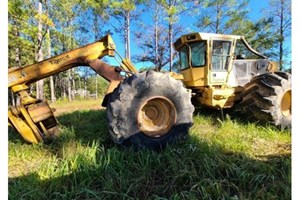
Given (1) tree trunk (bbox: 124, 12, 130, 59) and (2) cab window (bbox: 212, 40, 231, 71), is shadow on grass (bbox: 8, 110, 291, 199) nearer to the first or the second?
(2) cab window (bbox: 212, 40, 231, 71)

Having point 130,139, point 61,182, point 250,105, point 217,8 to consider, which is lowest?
point 61,182

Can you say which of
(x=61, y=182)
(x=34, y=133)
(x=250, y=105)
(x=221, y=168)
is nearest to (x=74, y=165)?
(x=61, y=182)

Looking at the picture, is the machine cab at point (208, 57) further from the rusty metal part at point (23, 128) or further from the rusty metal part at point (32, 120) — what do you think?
the rusty metal part at point (23, 128)

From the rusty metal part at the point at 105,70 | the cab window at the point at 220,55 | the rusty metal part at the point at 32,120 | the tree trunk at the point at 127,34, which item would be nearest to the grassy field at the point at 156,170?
the rusty metal part at the point at 32,120

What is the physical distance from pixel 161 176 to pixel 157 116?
2.69 ft

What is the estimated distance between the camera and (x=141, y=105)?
2641 mm

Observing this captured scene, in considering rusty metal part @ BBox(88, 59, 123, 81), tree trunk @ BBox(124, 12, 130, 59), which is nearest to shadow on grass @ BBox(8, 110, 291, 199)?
rusty metal part @ BBox(88, 59, 123, 81)

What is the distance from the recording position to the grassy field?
1938mm

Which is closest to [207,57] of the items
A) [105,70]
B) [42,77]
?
[105,70]

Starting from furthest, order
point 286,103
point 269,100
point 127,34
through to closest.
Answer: point 127,34 < point 286,103 < point 269,100

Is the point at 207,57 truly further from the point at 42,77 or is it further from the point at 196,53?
the point at 42,77
